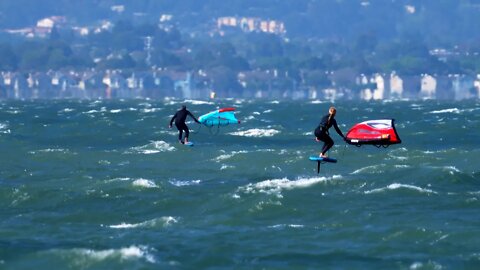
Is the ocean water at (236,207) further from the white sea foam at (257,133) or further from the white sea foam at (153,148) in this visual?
the white sea foam at (257,133)

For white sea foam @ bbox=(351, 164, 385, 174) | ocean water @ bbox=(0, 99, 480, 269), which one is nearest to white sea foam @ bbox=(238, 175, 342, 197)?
ocean water @ bbox=(0, 99, 480, 269)

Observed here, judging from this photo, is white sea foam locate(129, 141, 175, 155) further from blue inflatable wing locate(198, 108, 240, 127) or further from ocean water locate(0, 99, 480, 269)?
blue inflatable wing locate(198, 108, 240, 127)

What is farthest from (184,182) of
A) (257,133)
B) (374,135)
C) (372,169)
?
(257,133)

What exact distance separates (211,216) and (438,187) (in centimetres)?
987

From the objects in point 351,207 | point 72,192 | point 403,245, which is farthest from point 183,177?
point 403,245

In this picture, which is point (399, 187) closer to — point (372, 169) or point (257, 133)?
point (372, 169)

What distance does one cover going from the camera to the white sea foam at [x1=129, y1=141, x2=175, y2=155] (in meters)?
77.3

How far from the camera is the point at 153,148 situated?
79250mm

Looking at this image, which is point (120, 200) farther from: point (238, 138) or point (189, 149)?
point (238, 138)

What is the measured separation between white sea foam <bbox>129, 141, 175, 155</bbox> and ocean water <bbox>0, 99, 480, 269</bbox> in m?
0.13

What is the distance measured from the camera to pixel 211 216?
164 ft

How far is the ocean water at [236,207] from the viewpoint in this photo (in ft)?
139

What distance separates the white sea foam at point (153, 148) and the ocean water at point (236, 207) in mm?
135

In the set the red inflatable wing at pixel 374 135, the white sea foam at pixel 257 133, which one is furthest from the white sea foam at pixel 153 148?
the red inflatable wing at pixel 374 135
